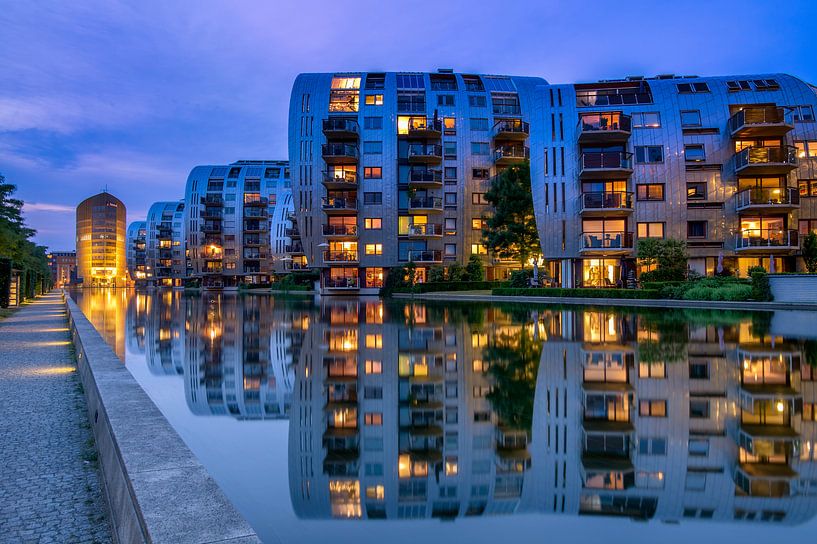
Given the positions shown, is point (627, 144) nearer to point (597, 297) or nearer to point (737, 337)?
point (597, 297)

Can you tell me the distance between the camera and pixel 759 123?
4159 cm

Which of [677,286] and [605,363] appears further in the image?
[677,286]

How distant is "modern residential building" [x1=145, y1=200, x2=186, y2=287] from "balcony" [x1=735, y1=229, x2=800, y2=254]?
108 meters

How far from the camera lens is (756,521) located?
13.4ft

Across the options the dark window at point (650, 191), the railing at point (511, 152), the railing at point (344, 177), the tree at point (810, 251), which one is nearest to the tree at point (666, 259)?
the dark window at point (650, 191)

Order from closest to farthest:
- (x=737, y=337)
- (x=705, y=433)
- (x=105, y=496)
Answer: (x=105, y=496) < (x=705, y=433) < (x=737, y=337)

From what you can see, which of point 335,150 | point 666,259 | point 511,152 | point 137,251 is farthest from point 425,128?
point 137,251

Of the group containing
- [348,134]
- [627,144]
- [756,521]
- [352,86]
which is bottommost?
[756,521]

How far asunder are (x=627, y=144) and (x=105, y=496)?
47.0m

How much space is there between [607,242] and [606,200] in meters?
3.38

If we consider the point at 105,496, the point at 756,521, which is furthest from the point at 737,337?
the point at 105,496

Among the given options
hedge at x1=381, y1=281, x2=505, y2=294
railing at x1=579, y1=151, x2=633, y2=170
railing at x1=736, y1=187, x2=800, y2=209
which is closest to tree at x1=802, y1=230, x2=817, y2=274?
railing at x1=736, y1=187, x2=800, y2=209

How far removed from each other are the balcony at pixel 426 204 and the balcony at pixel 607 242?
16.3 m

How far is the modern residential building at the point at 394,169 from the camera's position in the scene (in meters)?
55.2
